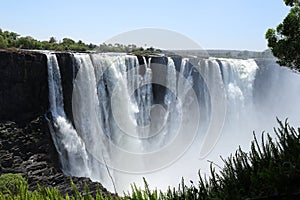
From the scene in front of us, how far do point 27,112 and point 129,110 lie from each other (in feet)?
18.3

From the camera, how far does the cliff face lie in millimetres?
14664

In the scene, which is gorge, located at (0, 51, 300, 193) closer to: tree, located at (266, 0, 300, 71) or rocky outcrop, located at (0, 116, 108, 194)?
rocky outcrop, located at (0, 116, 108, 194)

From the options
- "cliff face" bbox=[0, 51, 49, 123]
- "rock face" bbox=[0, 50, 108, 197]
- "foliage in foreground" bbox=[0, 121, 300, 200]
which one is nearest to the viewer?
"foliage in foreground" bbox=[0, 121, 300, 200]

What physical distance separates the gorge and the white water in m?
0.05

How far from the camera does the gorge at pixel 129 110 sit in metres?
15.1

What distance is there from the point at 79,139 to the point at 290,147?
13.9 meters

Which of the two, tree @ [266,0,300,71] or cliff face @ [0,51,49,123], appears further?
cliff face @ [0,51,49,123]

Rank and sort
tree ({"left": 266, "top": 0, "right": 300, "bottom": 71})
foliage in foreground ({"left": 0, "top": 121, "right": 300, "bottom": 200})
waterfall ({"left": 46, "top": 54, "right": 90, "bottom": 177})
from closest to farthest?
foliage in foreground ({"left": 0, "top": 121, "right": 300, "bottom": 200}) → tree ({"left": 266, "top": 0, "right": 300, "bottom": 71}) → waterfall ({"left": 46, "top": 54, "right": 90, "bottom": 177})

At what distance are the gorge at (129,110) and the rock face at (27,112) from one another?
0.14 ft

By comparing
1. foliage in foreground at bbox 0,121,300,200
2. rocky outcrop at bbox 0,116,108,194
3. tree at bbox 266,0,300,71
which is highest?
rocky outcrop at bbox 0,116,108,194

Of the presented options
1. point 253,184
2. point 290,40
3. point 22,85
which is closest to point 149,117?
point 22,85

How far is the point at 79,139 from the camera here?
51.4 ft

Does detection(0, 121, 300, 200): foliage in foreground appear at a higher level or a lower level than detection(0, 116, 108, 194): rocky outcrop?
lower

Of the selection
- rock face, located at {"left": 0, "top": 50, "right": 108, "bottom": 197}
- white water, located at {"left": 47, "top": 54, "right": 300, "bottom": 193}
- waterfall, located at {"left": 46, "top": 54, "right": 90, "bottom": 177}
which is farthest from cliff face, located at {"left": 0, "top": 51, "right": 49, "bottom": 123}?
white water, located at {"left": 47, "top": 54, "right": 300, "bottom": 193}
